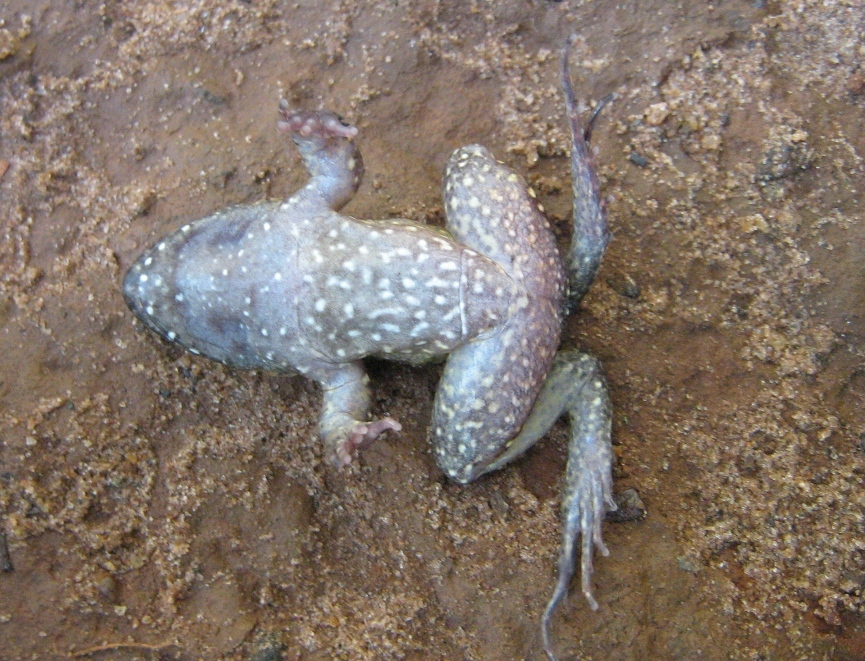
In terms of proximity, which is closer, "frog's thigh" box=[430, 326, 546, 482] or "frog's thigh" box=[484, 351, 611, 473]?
"frog's thigh" box=[430, 326, 546, 482]

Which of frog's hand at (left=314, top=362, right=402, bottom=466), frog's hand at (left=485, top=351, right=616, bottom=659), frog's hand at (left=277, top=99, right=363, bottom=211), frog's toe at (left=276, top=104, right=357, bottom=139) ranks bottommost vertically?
frog's hand at (left=485, top=351, right=616, bottom=659)

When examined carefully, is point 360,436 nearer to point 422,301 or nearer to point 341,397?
point 341,397

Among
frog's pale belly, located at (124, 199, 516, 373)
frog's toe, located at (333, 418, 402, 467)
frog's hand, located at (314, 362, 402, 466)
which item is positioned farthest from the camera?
frog's hand, located at (314, 362, 402, 466)

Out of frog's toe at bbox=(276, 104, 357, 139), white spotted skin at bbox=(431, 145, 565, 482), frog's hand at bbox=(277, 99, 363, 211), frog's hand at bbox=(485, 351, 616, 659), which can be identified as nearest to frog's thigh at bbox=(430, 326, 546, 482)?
white spotted skin at bbox=(431, 145, 565, 482)

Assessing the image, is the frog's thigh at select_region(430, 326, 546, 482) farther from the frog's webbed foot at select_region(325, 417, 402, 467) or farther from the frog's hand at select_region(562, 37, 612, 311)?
the frog's hand at select_region(562, 37, 612, 311)

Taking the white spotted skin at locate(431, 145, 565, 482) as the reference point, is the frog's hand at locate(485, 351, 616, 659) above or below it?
below

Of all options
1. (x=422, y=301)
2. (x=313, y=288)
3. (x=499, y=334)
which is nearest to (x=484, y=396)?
(x=499, y=334)

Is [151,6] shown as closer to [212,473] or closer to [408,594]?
[212,473]
